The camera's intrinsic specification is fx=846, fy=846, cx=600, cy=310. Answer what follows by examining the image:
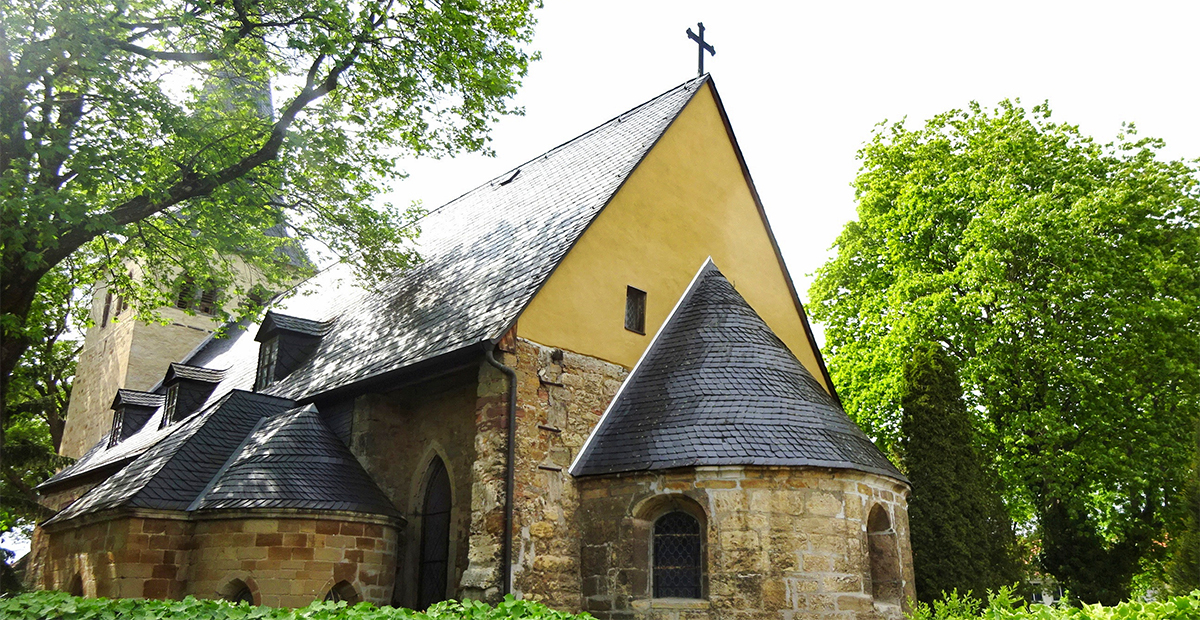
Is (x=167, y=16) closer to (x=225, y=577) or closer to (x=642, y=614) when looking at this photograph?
(x=225, y=577)

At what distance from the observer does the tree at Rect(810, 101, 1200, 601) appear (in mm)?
16016

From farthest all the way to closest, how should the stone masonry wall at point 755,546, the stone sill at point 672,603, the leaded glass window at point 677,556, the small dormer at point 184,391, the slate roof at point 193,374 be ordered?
the slate roof at point 193,374, the small dormer at point 184,391, the leaded glass window at point 677,556, the stone sill at point 672,603, the stone masonry wall at point 755,546

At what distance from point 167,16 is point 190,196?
226cm

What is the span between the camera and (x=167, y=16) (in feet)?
35.0

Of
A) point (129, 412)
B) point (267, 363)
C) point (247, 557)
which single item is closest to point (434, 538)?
point (247, 557)

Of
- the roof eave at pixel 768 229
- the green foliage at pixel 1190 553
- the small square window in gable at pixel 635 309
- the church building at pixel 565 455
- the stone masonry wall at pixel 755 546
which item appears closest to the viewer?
the stone masonry wall at pixel 755 546

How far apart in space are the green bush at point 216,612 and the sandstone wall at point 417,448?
3.79m

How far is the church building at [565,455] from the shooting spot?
9.63 metres

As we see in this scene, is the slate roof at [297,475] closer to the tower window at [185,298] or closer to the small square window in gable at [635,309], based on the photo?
the small square window in gable at [635,309]

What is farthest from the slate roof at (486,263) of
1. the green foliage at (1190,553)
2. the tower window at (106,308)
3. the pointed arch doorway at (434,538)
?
the tower window at (106,308)

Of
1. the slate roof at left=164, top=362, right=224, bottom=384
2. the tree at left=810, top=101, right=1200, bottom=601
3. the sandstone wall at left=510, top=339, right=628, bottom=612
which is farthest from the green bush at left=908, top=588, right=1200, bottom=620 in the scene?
the slate roof at left=164, top=362, right=224, bottom=384

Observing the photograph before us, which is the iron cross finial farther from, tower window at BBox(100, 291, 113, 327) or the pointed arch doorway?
tower window at BBox(100, 291, 113, 327)

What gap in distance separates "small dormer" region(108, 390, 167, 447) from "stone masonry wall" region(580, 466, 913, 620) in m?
14.4

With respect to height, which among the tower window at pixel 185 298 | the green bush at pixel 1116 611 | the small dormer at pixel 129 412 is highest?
the tower window at pixel 185 298
